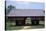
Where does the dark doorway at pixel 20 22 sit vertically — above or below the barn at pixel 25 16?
below

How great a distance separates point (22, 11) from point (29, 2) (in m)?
0.18

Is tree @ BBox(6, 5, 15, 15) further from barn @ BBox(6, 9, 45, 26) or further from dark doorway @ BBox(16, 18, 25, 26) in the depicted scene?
dark doorway @ BBox(16, 18, 25, 26)

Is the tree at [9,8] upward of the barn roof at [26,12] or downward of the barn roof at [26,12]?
upward

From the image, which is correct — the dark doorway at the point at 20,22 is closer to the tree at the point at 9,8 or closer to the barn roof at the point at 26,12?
the barn roof at the point at 26,12

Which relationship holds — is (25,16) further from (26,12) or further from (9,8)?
(9,8)

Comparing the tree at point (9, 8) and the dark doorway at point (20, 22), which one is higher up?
the tree at point (9, 8)

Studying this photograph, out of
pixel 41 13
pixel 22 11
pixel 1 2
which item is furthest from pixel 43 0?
pixel 1 2

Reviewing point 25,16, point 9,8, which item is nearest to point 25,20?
point 25,16

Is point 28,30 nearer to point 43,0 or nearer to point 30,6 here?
point 30,6

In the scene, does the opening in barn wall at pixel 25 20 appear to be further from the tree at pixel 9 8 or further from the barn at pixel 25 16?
the tree at pixel 9 8

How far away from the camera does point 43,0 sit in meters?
1.10

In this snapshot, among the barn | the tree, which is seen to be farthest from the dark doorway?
the tree

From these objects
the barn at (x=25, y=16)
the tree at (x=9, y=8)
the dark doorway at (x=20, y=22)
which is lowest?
the dark doorway at (x=20, y=22)

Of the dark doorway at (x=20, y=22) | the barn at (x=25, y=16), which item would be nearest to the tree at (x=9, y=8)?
the barn at (x=25, y=16)
